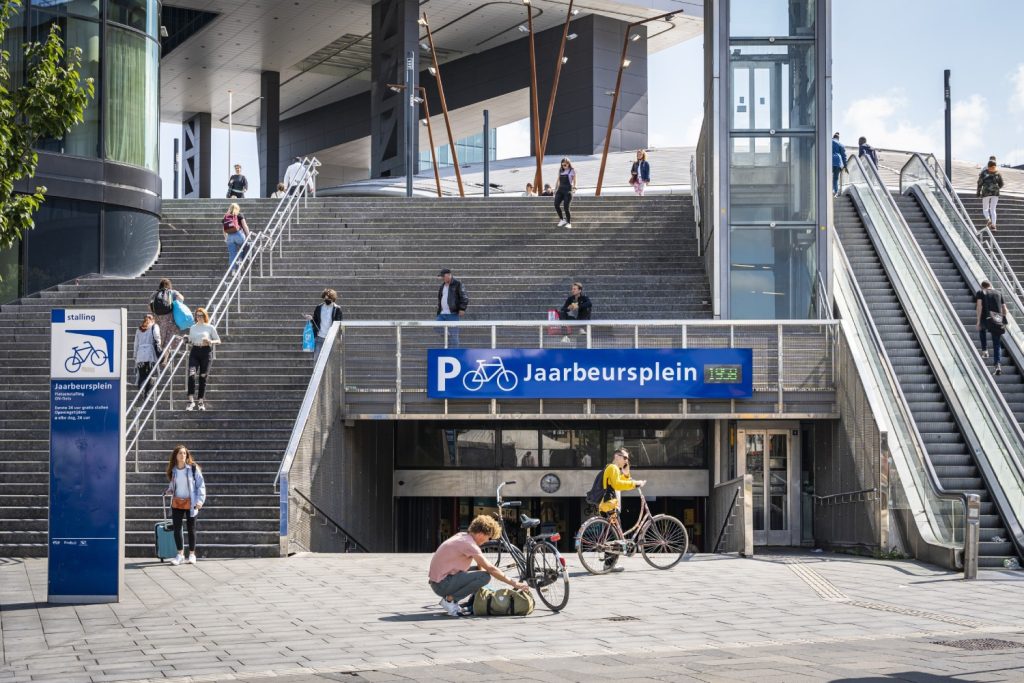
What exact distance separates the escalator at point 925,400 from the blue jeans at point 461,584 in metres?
7.54

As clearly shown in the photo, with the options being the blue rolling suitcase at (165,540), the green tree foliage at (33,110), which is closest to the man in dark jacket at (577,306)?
the blue rolling suitcase at (165,540)

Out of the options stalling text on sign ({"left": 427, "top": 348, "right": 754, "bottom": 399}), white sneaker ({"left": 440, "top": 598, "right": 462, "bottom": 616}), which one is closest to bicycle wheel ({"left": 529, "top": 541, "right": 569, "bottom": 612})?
white sneaker ({"left": 440, "top": 598, "right": 462, "bottom": 616})

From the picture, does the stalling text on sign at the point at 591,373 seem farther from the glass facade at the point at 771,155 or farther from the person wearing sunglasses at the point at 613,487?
the person wearing sunglasses at the point at 613,487

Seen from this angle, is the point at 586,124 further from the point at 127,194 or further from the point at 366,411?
the point at 366,411

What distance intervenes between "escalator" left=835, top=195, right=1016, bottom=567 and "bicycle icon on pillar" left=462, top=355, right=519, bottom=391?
5988mm

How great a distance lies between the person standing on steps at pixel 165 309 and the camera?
22.6m

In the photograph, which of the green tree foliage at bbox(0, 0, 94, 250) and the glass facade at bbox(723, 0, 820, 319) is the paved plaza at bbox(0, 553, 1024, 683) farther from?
the glass facade at bbox(723, 0, 820, 319)

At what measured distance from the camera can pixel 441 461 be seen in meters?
26.2

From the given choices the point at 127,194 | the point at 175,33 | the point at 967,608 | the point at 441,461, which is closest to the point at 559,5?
the point at 175,33

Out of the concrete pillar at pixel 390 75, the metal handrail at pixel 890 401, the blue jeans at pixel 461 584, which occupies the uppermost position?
the concrete pillar at pixel 390 75

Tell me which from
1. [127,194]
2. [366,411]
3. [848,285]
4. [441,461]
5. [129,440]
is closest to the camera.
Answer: [129,440]

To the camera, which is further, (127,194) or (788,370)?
(127,194)

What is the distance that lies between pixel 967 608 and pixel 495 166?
44299mm

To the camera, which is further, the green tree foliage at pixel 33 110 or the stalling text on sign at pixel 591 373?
the stalling text on sign at pixel 591 373
